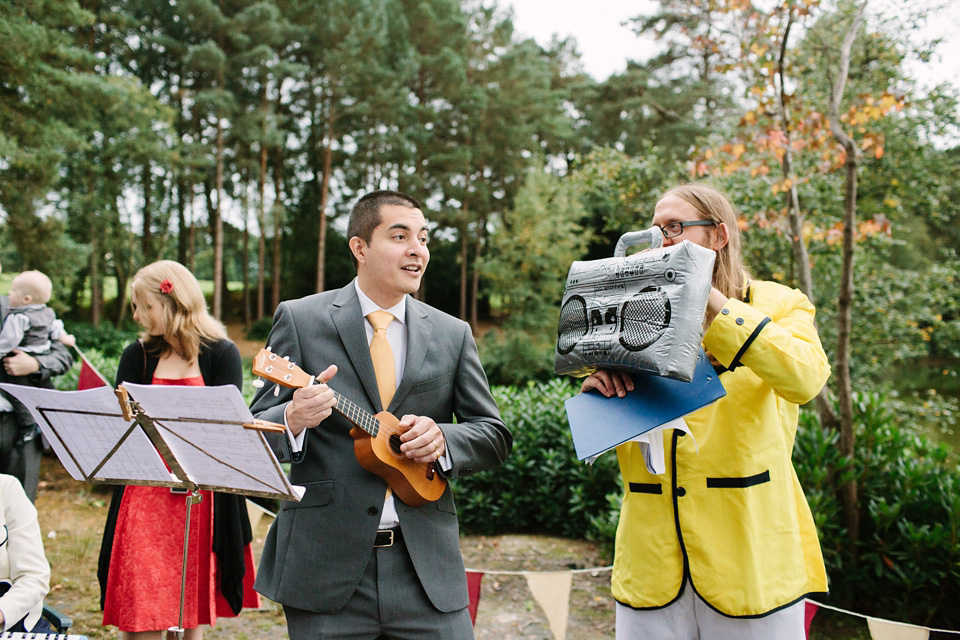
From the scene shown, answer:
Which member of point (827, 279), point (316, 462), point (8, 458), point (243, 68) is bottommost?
point (8, 458)

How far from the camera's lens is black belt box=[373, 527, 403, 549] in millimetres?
2129

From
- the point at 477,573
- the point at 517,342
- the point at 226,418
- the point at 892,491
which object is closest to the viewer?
the point at 226,418

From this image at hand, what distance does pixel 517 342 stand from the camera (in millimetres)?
20906

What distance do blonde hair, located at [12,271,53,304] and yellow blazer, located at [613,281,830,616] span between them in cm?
524

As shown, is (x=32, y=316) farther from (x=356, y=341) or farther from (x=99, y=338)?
(x=99, y=338)

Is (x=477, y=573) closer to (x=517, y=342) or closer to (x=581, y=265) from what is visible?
(x=581, y=265)

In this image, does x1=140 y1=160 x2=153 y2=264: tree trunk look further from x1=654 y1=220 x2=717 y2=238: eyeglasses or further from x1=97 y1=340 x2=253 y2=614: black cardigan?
x1=654 y1=220 x2=717 y2=238: eyeglasses

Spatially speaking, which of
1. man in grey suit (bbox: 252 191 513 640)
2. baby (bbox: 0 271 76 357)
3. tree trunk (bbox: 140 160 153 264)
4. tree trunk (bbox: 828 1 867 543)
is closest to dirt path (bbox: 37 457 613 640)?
tree trunk (bbox: 828 1 867 543)

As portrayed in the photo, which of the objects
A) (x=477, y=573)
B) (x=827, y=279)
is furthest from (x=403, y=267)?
(x=827, y=279)

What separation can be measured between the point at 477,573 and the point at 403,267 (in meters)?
1.77

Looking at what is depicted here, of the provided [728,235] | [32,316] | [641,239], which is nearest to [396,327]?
[641,239]

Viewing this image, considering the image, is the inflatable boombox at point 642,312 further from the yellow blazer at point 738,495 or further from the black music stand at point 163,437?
the black music stand at point 163,437

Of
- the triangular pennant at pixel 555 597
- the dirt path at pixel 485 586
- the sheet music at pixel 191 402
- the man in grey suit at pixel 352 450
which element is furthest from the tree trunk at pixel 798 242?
the sheet music at pixel 191 402

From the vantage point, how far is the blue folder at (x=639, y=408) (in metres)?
1.69
